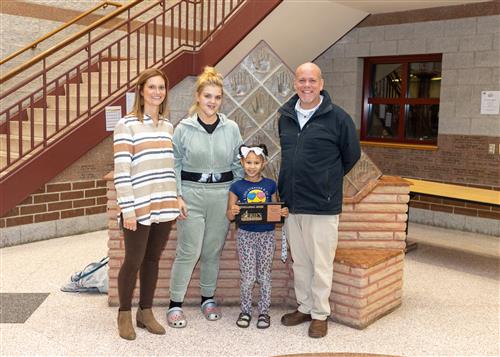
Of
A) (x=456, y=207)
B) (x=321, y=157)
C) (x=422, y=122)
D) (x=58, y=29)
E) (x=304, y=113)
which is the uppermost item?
(x=58, y=29)

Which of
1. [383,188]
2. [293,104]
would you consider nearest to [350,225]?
[383,188]

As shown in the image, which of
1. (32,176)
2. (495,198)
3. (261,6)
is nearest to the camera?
(495,198)

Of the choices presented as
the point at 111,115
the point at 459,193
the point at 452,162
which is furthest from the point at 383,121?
the point at 111,115

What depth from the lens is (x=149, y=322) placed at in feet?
9.88

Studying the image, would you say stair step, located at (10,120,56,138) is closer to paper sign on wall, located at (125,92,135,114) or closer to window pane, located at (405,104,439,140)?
paper sign on wall, located at (125,92,135,114)

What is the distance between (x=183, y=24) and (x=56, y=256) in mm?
4672

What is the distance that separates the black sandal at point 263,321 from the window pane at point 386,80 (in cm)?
488

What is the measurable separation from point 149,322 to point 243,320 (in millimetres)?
557

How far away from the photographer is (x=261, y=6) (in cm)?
555

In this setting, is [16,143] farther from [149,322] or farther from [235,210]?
[235,210]

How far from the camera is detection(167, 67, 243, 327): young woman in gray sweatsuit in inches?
114

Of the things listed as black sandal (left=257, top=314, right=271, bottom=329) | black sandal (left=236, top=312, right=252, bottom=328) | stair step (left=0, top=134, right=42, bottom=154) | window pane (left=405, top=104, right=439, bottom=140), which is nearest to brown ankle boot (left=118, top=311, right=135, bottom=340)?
black sandal (left=236, top=312, right=252, bottom=328)

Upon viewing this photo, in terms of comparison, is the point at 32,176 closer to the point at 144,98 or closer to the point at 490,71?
the point at 144,98

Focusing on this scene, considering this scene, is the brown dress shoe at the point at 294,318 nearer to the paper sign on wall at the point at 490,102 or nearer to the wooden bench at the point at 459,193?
the wooden bench at the point at 459,193
